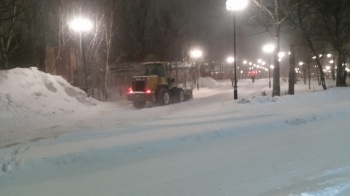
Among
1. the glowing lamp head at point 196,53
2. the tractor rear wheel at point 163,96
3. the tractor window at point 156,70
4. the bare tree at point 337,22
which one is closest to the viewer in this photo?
the tractor rear wheel at point 163,96

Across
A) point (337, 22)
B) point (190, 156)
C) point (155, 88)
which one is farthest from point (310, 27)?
point (190, 156)

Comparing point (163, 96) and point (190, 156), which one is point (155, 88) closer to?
point (163, 96)

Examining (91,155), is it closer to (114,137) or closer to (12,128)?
(114,137)

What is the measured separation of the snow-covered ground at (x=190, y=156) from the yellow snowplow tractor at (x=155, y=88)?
7.84 m

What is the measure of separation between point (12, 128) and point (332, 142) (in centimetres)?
1211

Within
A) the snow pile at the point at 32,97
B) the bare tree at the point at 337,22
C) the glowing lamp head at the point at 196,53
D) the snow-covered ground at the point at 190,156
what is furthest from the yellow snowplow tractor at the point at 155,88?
the glowing lamp head at the point at 196,53

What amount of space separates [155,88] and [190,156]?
14987 millimetres

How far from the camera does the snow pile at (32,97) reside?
56.5 feet

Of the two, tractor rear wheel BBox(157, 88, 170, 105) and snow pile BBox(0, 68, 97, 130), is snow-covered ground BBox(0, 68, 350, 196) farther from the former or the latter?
tractor rear wheel BBox(157, 88, 170, 105)

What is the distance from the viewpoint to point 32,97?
19734 millimetres

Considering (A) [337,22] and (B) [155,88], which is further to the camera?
(A) [337,22]

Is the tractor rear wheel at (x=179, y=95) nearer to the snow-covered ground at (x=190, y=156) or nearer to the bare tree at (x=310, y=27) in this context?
the snow-covered ground at (x=190, y=156)

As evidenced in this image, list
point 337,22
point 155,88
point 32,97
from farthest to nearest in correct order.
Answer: point 337,22 → point 155,88 → point 32,97

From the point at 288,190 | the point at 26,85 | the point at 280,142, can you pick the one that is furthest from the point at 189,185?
the point at 26,85
